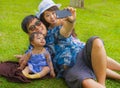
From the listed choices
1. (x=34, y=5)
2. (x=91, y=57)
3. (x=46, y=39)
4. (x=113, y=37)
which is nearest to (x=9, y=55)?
(x=46, y=39)

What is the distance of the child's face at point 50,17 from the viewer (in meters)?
4.53

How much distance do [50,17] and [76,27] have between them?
349 centimetres

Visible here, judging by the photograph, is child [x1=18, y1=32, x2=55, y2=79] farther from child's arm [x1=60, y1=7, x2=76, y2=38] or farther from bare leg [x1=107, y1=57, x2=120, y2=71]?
bare leg [x1=107, y1=57, x2=120, y2=71]

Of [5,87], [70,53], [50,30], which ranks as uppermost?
[50,30]

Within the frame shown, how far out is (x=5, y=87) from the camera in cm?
445

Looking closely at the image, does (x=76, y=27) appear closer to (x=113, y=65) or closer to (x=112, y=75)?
(x=113, y=65)

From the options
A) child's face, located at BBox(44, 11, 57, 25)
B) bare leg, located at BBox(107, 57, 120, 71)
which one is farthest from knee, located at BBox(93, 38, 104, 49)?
bare leg, located at BBox(107, 57, 120, 71)

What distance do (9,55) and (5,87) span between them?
121 centimetres

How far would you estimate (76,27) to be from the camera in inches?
315

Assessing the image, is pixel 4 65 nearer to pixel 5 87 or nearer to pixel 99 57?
pixel 5 87

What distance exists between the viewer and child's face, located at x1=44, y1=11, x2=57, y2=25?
4.53m

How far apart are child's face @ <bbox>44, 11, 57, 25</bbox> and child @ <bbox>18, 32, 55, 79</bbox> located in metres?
0.22

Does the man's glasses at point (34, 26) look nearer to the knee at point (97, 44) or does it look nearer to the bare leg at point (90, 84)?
the knee at point (97, 44)

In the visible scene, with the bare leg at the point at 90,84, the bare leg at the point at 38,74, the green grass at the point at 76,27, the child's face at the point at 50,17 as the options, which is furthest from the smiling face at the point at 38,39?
the bare leg at the point at 90,84
